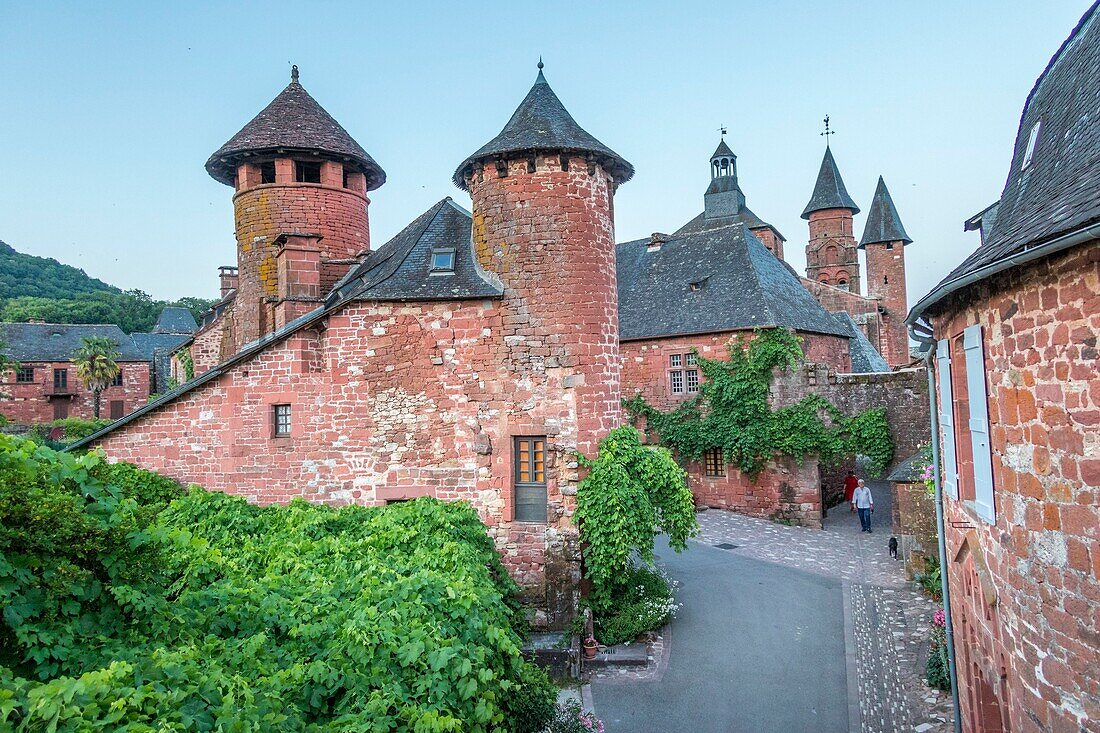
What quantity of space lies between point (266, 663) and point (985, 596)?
20.2 feet

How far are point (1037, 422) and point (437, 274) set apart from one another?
35.7 ft

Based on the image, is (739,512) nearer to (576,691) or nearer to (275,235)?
(576,691)

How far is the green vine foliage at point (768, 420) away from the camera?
22938 millimetres

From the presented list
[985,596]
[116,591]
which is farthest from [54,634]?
[985,596]

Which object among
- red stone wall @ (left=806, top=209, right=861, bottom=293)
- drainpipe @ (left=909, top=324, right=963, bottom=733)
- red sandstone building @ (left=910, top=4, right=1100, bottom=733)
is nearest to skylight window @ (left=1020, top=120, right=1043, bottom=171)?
red sandstone building @ (left=910, top=4, right=1100, bottom=733)

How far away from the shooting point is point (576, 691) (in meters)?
10.9

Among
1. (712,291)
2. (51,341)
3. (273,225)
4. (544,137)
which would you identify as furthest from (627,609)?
(51,341)

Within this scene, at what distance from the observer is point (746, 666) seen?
11.7 meters

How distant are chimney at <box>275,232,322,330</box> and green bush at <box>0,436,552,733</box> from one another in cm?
1048

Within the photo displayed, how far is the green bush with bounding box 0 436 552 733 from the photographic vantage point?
3793 mm

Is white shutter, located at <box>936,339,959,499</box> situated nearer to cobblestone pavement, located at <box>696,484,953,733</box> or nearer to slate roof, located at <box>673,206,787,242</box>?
cobblestone pavement, located at <box>696,484,953,733</box>

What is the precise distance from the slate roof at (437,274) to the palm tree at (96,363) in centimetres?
3673

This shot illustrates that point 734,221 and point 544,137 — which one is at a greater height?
point 734,221

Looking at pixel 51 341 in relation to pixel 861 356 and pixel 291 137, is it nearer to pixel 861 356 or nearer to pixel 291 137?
pixel 291 137
